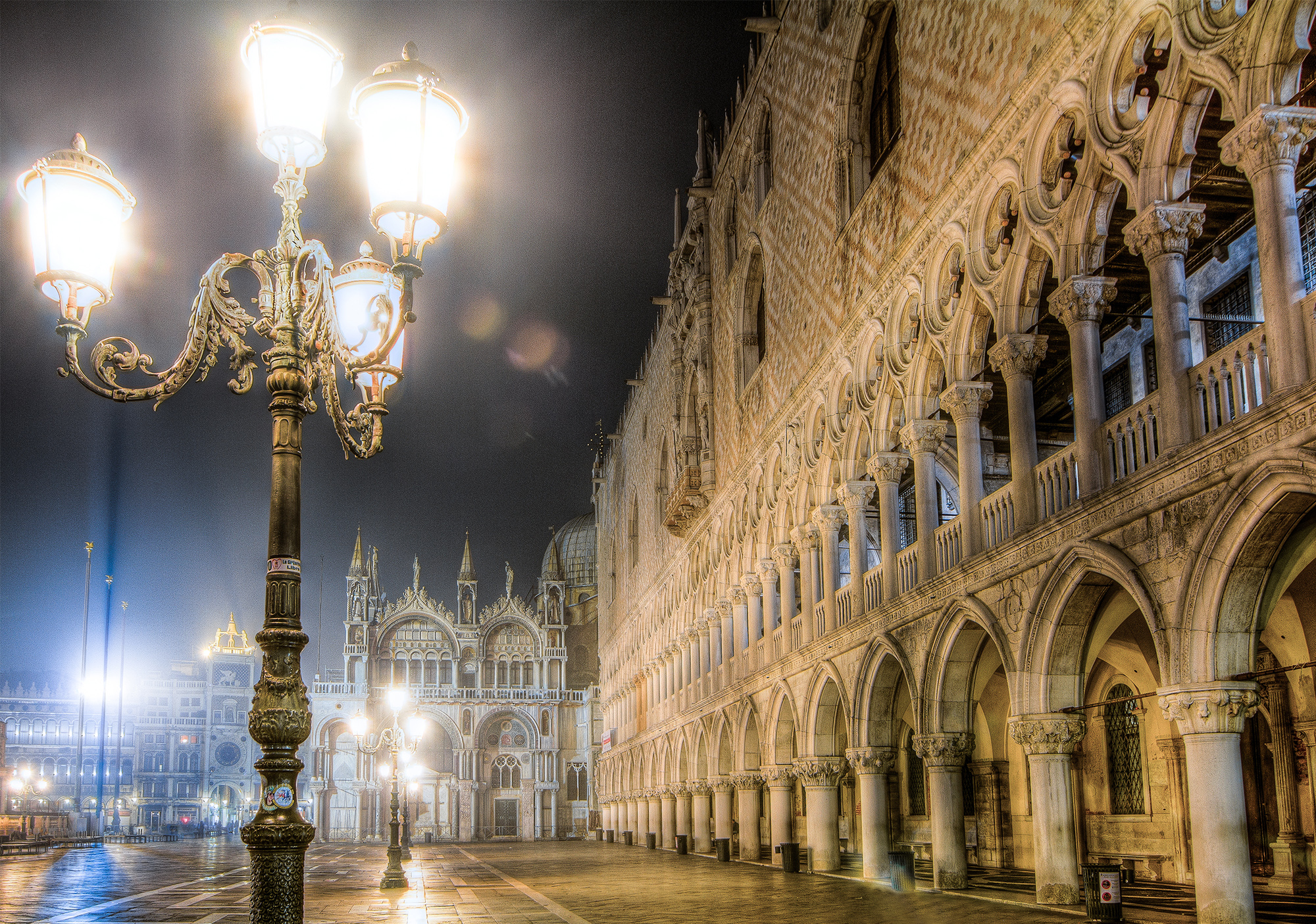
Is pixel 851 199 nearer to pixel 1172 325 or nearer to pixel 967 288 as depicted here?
pixel 967 288

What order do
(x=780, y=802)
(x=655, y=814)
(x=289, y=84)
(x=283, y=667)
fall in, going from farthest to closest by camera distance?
(x=655, y=814) < (x=780, y=802) < (x=289, y=84) < (x=283, y=667)

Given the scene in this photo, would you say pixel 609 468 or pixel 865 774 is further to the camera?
pixel 609 468

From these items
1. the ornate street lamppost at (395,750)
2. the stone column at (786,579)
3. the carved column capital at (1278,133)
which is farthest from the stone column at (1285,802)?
the ornate street lamppost at (395,750)

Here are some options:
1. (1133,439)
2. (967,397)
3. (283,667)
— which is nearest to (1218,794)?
(1133,439)

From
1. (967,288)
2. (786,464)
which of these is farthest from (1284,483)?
(786,464)

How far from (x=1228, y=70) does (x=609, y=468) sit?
4930cm

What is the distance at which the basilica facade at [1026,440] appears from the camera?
955 centimetres

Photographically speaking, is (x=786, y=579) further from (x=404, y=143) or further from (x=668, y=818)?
(x=404, y=143)

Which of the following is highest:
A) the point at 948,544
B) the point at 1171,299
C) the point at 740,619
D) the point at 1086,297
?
the point at 1086,297

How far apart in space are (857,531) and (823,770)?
455 centimetres

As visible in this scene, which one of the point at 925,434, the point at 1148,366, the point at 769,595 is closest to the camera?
the point at 925,434

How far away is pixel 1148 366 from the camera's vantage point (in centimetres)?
1758

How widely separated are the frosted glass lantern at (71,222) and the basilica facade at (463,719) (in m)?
50.2

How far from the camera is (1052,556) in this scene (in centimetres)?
1243
